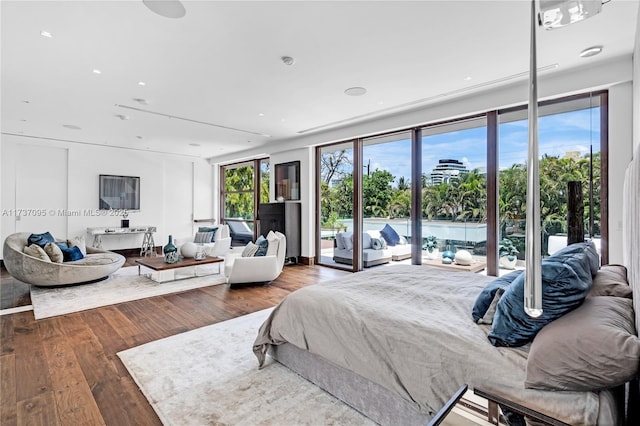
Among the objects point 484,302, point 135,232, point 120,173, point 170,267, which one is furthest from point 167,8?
point 120,173

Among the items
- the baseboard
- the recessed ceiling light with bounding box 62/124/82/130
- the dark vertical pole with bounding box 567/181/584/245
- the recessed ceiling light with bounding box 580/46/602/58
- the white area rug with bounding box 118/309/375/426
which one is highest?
the recessed ceiling light with bounding box 62/124/82/130

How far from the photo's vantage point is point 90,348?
2.79 metres

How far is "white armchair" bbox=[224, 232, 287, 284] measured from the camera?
15.2 ft

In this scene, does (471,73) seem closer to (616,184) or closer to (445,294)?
(616,184)

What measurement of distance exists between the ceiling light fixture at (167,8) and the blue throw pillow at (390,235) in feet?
14.4

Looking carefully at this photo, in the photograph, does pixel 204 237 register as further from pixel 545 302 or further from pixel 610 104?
pixel 610 104

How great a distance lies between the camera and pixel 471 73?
11.9 ft

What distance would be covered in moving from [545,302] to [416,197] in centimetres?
394

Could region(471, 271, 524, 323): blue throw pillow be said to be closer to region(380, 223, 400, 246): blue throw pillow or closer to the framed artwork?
region(380, 223, 400, 246): blue throw pillow

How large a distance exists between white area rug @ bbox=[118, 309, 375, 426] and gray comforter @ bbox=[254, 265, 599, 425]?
270 millimetres

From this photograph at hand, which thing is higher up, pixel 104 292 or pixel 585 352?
pixel 585 352

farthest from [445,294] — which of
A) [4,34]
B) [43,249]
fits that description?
[43,249]

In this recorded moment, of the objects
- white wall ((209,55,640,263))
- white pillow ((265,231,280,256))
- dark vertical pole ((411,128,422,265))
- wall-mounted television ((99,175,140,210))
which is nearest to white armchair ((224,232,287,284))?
white pillow ((265,231,280,256))

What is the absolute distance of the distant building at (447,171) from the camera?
188 inches
